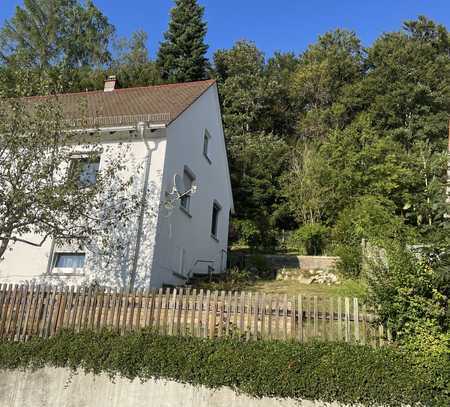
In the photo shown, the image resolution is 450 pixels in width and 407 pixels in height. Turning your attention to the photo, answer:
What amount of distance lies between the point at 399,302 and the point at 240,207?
20674 millimetres

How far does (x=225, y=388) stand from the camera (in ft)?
20.6

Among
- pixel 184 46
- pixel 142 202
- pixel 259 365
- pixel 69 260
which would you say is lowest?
pixel 259 365

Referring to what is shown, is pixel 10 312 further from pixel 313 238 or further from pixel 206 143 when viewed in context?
pixel 313 238

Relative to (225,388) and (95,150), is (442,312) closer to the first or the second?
(225,388)

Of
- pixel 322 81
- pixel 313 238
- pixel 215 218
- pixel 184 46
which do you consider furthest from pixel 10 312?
pixel 322 81

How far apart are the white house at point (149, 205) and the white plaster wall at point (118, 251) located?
27mm

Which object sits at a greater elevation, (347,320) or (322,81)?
(322,81)

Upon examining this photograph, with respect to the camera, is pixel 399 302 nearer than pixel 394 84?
Yes

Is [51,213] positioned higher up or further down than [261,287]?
higher up

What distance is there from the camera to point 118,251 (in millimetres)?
11250

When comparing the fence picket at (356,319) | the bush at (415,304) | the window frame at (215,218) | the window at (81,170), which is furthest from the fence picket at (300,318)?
the window frame at (215,218)

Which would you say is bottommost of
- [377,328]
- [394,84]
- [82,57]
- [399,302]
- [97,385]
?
[97,385]

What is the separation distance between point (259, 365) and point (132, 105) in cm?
1062

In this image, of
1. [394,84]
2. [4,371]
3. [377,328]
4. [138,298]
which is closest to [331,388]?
[377,328]
